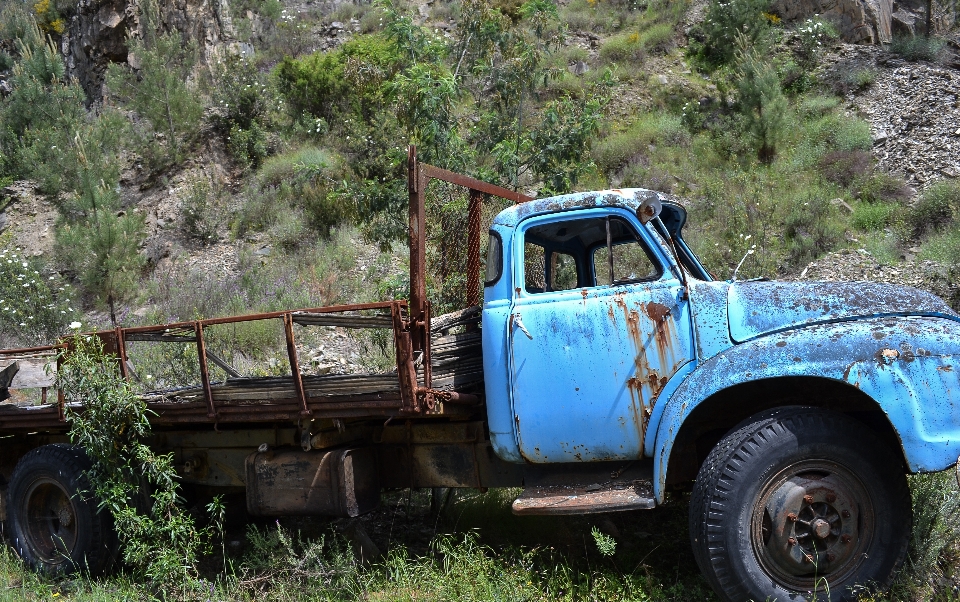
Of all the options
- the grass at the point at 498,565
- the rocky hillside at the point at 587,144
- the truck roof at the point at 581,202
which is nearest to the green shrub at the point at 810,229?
the rocky hillside at the point at 587,144

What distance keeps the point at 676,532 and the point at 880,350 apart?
6.67ft

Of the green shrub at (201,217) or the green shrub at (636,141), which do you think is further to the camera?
the green shrub at (201,217)

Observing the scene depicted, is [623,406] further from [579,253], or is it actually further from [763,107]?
[763,107]

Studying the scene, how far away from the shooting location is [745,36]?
56.7 ft

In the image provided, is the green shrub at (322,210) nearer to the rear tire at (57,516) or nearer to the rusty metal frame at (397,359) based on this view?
the rear tire at (57,516)

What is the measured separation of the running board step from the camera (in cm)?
379

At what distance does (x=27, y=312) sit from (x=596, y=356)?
10.7 metres

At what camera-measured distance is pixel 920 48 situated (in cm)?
1644

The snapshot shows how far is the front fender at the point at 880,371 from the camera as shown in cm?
344

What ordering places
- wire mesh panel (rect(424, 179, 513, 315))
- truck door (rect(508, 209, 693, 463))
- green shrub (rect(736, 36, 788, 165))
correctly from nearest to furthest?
truck door (rect(508, 209, 693, 463)) → wire mesh panel (rect(424, 179, 513, 315)) → green shrub (rect(736, 36, 788, 165))

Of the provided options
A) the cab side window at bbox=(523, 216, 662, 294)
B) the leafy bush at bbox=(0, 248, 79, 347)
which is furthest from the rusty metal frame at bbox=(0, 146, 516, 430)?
the leafy bush at bbox=(0, 248, 79, 347)

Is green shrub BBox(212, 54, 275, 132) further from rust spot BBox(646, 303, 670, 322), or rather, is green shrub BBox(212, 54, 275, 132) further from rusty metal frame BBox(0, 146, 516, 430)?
rust spot BBox(646, 303, 670, 322)

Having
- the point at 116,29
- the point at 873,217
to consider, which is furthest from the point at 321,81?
the point at 873,217

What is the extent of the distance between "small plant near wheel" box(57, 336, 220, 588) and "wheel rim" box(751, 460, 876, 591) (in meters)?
3.31
